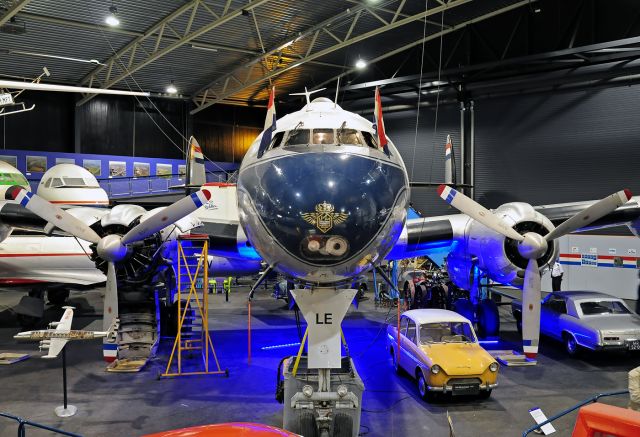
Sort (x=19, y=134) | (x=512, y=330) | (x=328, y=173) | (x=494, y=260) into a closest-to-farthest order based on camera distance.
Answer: (x=328, y=173), (x=494, y=260), (x=512, y=330), (x=19, y=134)

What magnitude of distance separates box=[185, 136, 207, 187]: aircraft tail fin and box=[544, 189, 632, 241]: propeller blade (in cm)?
964

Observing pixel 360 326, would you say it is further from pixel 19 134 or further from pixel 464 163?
pixel 19 134

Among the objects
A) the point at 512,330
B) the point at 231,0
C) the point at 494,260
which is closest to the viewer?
the point at 494,260

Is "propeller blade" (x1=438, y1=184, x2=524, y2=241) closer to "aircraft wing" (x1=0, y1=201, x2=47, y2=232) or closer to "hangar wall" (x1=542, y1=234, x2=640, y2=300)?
"aircraft wing" (x1=0, y1=201, x2=47, y2=232)

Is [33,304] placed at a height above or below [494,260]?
below

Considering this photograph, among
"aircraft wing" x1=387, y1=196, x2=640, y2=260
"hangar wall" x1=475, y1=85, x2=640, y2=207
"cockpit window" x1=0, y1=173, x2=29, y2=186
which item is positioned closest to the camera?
"aircraft wing" x1=387, y1=196, x2=640, y2=260

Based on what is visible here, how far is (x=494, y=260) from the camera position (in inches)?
448

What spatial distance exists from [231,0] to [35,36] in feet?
28.7

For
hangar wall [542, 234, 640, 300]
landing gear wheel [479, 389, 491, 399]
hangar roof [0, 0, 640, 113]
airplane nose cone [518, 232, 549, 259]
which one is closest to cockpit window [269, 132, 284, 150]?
airplane nose cone [518, 232, 549, 259]

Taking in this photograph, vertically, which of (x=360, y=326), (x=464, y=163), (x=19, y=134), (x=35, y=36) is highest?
(x=35, y=36)

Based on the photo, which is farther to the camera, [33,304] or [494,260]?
[33,304]

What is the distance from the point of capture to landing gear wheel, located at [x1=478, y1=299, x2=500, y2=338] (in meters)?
13.4

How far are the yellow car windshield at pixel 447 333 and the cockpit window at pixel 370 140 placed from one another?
4745 millimetres

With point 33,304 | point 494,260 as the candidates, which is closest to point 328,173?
point 494,260
